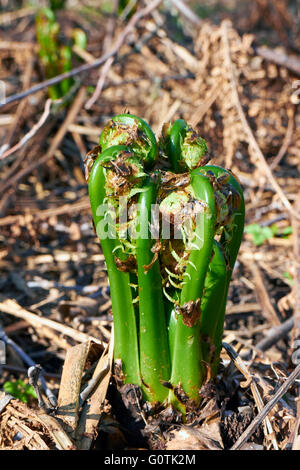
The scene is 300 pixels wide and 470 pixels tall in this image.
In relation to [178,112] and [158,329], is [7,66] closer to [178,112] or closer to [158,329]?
[178,112]

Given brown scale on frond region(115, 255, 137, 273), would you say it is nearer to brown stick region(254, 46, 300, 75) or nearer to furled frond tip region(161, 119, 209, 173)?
furled frond tip region(161, 119, 209, 173)

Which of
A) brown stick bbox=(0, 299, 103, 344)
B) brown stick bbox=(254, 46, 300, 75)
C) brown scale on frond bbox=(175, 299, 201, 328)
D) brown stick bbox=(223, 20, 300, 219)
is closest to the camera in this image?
brown scale on frond bbox=(175, 299, 201, 328)

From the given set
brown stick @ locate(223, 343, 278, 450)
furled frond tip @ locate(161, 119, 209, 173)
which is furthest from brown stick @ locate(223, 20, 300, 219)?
furled frond tip @ locate(161, 119, 209, 173)

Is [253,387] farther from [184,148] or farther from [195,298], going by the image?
[184,148]

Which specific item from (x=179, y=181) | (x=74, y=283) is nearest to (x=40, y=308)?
(x=74, y=283)

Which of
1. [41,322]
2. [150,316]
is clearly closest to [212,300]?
[150,316]
